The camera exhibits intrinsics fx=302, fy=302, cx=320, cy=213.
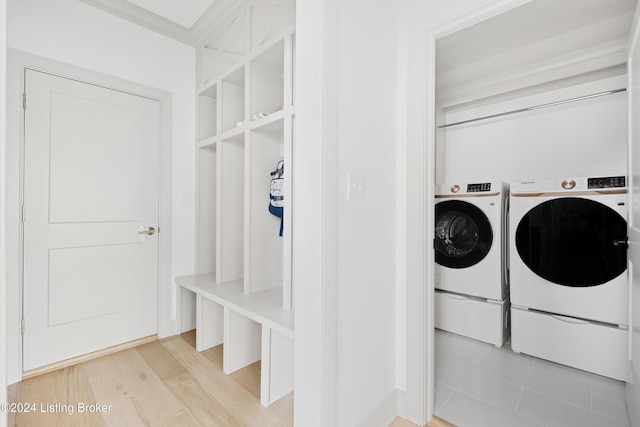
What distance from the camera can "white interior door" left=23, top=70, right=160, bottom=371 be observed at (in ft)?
6.37

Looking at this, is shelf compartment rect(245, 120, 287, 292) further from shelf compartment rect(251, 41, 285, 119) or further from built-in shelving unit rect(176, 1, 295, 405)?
shelf compartment rect(251, 41, 285, 119)

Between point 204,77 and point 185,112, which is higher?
point 204,77

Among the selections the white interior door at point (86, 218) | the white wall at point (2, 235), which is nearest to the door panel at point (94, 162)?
the white interior door at point (86, 218)

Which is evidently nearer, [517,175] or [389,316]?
[389,316]

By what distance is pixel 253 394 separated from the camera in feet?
5.83

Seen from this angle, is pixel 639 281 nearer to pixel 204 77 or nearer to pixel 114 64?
pixel 204 77

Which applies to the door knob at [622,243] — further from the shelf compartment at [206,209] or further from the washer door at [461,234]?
the shelf compartment at [206,209]

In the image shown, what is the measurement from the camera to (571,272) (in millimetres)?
1993

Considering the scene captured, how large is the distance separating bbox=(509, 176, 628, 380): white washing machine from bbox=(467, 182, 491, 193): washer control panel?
0.17 meters

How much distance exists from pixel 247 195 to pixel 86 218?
1.15 meters

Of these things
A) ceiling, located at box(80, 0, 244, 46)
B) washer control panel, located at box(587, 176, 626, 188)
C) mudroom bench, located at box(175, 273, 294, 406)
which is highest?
ceiling, located at box(80, 0, 244, 46)

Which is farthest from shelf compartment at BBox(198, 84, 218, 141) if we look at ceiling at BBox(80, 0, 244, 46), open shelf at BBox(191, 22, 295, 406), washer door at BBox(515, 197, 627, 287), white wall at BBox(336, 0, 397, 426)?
washer door at BBox(515, 197, 627, 287)

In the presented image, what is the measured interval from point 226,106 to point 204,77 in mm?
398

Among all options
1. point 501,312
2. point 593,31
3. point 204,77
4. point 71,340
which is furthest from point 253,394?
point 593,31
